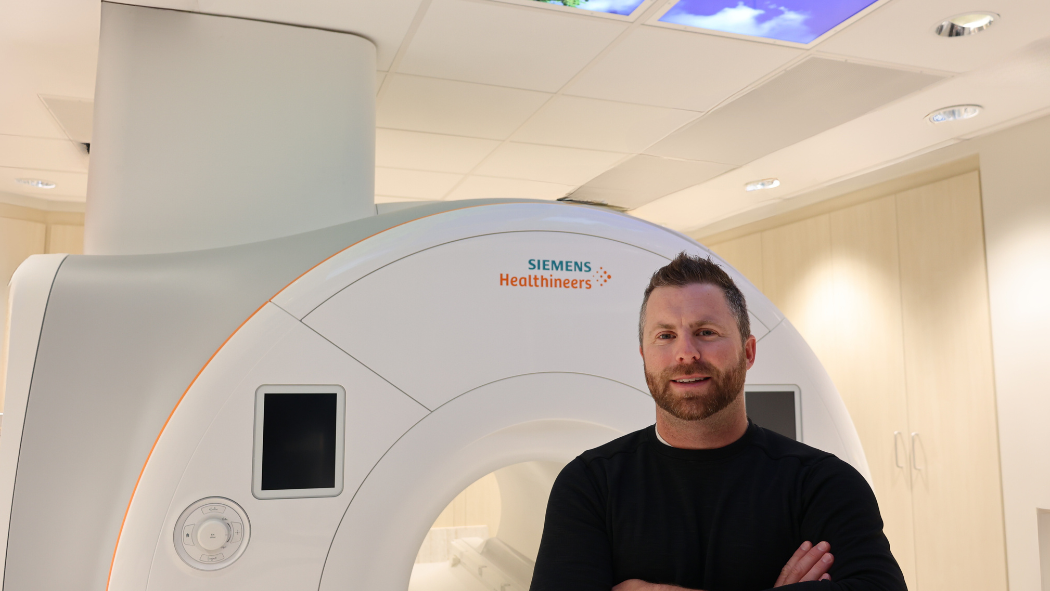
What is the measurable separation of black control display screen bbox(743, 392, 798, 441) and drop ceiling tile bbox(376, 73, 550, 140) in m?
1.17

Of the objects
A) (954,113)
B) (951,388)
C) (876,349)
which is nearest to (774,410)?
(954,113)

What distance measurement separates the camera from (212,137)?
169cm

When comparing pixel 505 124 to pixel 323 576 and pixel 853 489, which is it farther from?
pixel 853 489

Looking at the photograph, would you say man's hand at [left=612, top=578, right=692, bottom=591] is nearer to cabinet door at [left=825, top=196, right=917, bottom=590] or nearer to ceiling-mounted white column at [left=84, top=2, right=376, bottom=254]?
ceiling-mounted white column at [left=84, top=2, right=376, bottom=254]

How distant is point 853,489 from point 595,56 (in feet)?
4.83

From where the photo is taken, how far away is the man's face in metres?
0.87

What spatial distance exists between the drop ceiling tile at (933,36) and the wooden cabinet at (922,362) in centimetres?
102

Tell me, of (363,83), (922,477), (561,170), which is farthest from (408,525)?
(922,477)

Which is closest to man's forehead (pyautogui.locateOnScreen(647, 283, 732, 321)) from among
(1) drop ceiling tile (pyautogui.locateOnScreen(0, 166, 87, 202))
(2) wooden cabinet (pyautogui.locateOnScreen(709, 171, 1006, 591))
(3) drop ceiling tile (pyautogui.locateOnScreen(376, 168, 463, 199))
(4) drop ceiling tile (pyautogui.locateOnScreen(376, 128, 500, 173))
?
(4) drop ceiling tile (pyautogui.locateOnScreen(376, 128, 500, 173))

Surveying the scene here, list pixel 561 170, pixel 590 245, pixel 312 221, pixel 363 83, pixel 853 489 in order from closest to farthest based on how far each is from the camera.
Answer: pixel 853 489 → pixel 590 245 → pixel 312 221 → pixel 363 83 → pixel 561 170

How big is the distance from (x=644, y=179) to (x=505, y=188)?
588 mm

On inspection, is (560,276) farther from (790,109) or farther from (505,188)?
(505,188)

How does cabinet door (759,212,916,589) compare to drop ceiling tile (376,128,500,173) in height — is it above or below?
below

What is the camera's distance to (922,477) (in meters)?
3.18
